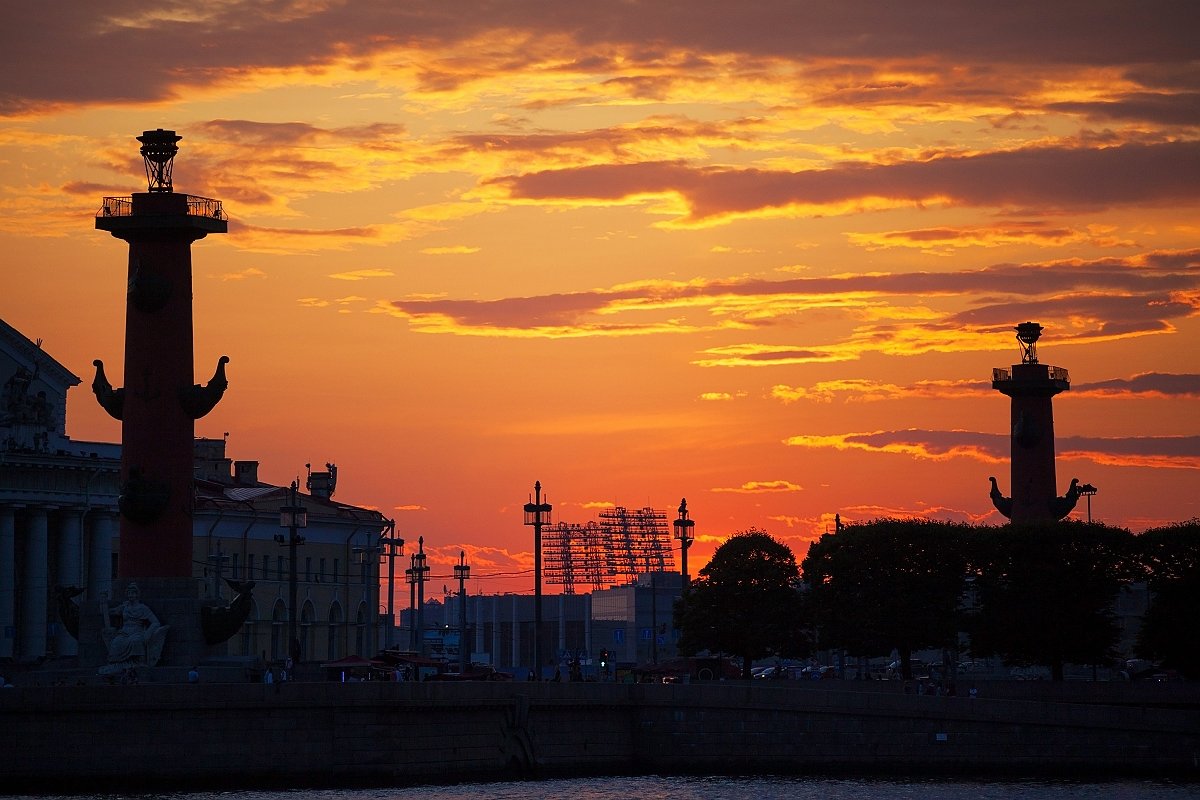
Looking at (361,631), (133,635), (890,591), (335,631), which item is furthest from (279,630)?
(133,635)

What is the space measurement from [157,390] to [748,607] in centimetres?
3195

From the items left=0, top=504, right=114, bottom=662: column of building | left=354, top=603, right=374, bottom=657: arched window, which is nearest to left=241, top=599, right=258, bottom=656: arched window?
left=354, top=603, right=374, bottom=657: arched window

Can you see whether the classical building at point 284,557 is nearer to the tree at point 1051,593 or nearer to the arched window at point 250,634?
the arched window at point 250,634

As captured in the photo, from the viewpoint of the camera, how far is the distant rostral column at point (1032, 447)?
10744cm

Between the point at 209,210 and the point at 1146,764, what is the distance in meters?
35.4

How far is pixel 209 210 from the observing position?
69938 millimetres

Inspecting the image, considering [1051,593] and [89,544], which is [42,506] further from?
[1051,593]

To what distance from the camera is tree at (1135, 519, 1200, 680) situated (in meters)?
84.4

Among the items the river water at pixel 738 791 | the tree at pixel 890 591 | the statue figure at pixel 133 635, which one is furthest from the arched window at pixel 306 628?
the statue figure at pixel 133 635

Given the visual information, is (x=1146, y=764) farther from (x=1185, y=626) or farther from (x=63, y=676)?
(x=63, y=676)

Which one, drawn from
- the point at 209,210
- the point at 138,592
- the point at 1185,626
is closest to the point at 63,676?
the point at 138,592

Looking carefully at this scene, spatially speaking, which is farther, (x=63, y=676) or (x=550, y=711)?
(x=550, y=711)

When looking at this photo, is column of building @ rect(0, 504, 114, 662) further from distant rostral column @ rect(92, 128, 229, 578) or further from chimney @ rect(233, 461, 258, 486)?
chimney @ rect(233, 461, 258, 486)

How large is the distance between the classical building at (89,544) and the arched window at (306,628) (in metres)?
0.07
